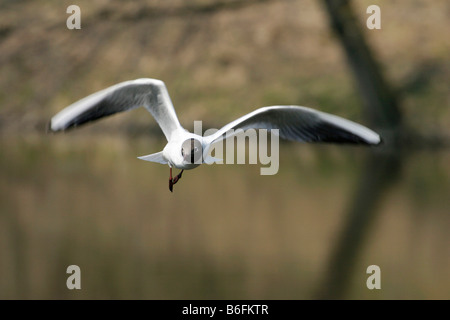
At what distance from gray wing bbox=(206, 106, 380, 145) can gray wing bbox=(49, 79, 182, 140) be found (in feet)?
1.24

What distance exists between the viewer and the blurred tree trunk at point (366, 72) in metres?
10.2

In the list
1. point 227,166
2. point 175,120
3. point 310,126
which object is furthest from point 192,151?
point 227,166

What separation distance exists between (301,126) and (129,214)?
315 centimetres

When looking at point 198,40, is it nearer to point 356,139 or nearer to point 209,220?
point 209,220

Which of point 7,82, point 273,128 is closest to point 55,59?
point 7,82

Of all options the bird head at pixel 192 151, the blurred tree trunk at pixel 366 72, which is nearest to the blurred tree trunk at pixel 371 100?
the blurred tree trunk at pixel 366 72

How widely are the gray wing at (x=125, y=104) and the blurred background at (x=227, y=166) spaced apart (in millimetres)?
1429

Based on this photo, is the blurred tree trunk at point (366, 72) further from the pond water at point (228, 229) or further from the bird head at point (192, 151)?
the bird head at point (192, 151)

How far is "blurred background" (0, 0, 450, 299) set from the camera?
5.54 m

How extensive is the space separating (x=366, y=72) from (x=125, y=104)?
6.72 meters

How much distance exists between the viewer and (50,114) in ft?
42.2

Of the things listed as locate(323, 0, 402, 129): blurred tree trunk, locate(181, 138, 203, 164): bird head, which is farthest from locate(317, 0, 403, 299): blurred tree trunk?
locate(181, 138, 203, 164): bird head

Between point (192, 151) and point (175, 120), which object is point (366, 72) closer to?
point (175, 120)

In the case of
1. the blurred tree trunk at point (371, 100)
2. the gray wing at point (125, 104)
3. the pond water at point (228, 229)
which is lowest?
the pond water at point (228, 229)
